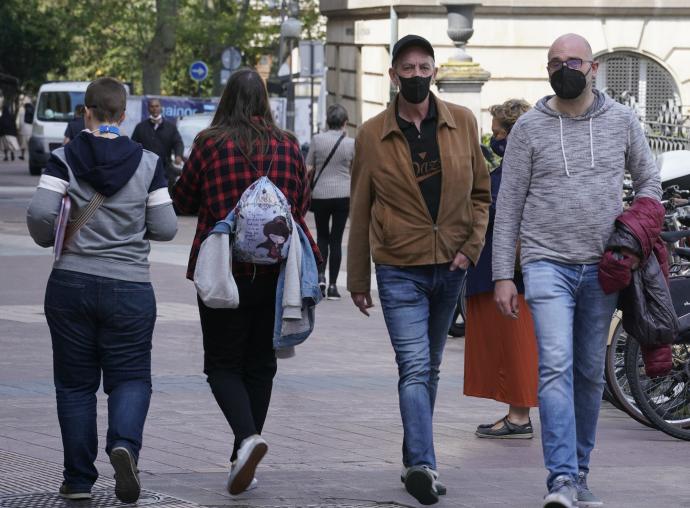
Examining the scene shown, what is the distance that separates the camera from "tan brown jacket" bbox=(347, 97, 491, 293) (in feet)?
20.5

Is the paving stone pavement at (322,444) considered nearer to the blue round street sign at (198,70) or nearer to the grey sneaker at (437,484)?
the grey sneaker at (437,484)

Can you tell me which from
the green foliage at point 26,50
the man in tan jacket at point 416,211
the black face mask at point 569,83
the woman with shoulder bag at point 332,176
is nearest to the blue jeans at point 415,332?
the man in tan jacket at point 416,211

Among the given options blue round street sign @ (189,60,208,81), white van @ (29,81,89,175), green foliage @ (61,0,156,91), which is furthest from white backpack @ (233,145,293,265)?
green foliage @ (61,0,156,91)

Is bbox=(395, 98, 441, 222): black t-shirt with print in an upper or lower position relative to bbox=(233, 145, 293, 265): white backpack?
upper

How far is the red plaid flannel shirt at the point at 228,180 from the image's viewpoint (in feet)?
20.8

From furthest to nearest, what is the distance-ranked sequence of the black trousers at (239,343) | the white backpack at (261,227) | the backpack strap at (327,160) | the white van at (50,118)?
the white van at (50,118) → the backpack strap at (327,160) → the black trousers at (239,343) → the white backpack at (261,227)

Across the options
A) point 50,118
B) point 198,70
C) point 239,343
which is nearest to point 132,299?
point 239,343

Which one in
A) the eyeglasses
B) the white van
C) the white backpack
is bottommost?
the white van

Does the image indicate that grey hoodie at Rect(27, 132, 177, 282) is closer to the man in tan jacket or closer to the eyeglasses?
the man in tan jacket

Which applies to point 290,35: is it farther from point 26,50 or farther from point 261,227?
point 26,50

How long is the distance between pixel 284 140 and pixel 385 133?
45 cm

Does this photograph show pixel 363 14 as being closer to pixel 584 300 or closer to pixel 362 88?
pixel 362 88

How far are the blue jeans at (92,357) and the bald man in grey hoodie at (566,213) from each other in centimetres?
147

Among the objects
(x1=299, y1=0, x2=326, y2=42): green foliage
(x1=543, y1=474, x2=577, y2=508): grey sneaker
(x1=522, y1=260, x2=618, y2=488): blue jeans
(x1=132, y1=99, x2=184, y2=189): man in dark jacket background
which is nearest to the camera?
(x1=543, y1=474, x2=577, y2=508): grey sneaker
